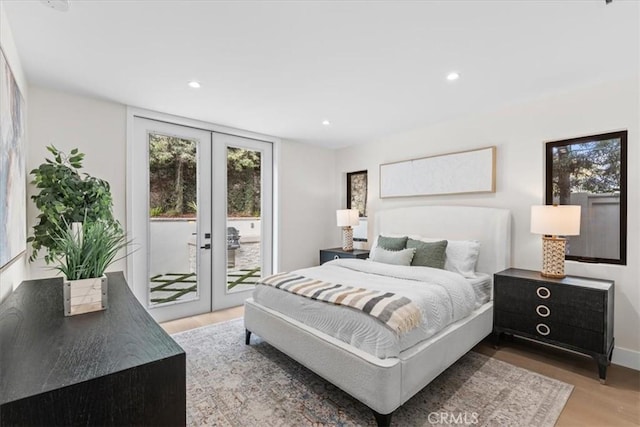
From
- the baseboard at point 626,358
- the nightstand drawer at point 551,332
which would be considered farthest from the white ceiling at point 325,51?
the baseboard at point 626,358

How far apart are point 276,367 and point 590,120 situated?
139 inches

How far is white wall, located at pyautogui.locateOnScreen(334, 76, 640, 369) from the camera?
254 centimetres

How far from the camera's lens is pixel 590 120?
2758mm

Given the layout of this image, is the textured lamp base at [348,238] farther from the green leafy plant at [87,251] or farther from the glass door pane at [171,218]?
the green leafy plant at [87,251]

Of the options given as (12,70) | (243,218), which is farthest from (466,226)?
(12,70)

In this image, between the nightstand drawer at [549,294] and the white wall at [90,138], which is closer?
the nightstand drawer at [549,294]

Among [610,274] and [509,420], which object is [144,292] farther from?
[610,274]

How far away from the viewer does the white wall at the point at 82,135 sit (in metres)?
2.75

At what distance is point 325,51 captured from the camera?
2.20 m

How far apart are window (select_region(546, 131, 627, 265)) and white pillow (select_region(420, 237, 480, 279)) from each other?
81 centimetres

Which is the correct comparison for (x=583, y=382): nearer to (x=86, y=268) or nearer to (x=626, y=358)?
(x=626, y=358)

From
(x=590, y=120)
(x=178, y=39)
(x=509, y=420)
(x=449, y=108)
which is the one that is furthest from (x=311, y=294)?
(x=590, y=120)

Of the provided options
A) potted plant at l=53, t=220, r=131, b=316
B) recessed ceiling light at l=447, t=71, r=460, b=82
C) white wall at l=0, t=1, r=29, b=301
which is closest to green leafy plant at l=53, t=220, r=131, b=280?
potted plant at l=53, t=220, r=131, b=316

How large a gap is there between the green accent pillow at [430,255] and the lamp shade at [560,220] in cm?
89
